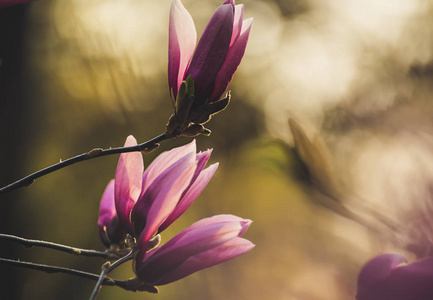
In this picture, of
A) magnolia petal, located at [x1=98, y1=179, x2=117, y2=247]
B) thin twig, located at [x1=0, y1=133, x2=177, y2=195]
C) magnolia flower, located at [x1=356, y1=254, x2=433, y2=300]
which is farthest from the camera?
magnolia petal, located at [x1=98, y1=179, x2=117, y2=247]

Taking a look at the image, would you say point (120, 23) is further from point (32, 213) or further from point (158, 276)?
point (158, 276)

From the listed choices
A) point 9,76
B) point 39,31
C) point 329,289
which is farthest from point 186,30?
point 39,31

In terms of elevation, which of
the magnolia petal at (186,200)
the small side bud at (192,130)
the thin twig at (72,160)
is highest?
the thin twig at (72,160)

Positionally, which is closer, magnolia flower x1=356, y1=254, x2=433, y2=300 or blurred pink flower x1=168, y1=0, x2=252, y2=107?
magnolia flower x1=356, y1=254, x2=433, y2=300

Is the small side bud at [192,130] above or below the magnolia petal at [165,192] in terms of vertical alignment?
above

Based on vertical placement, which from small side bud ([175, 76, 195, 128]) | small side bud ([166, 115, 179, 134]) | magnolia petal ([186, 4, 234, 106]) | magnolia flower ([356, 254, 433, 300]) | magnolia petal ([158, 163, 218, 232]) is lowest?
magnolia flower ([356, 254, 433, 300])

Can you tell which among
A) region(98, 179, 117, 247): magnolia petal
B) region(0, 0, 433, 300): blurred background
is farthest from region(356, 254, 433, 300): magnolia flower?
region(98, 179, 117, 247): magnolia petal

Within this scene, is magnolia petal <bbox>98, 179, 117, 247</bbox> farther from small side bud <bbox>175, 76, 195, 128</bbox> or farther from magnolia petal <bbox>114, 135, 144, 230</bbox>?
small side bud <bbox>175, 76, 195, 128</bbox>

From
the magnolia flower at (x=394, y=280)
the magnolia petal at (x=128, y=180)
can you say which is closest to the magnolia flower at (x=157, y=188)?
the magnolia petal at (x=128, y=180)

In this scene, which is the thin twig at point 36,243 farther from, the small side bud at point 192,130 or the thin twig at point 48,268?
the small side bud at point 192,130
